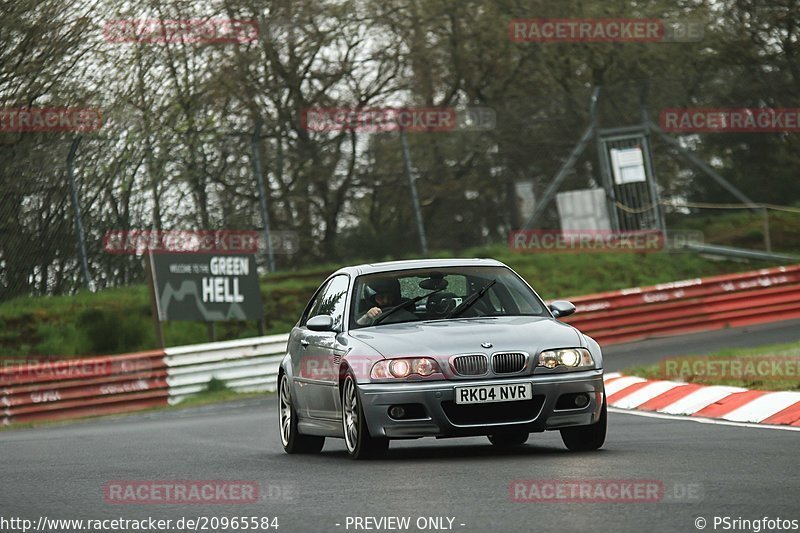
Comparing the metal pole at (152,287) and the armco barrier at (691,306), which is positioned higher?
the metal pole at (152,287)

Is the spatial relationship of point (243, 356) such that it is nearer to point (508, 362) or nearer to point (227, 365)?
point (227, 365)

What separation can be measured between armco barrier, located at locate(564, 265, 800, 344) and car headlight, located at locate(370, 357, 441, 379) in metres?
14.5

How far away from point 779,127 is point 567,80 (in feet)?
15.0

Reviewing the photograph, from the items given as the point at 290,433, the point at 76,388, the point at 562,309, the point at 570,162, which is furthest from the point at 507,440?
the point at 570,162

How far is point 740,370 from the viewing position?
50.0 ft

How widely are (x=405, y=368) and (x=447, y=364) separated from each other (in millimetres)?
279

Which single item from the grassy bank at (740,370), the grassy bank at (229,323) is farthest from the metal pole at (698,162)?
the grassy bank at (740,370)

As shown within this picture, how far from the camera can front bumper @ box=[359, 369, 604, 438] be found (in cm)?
991

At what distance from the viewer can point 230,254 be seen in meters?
24.9

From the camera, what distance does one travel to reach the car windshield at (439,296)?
11008 millimetres

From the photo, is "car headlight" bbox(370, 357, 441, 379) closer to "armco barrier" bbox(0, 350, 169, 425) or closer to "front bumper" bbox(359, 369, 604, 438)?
"front bumper" bbox(359, 369, 604, 438)

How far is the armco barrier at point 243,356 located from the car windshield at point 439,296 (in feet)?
38.0

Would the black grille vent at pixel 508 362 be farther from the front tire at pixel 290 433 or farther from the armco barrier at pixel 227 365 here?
the armco barrier at pixel 227 365

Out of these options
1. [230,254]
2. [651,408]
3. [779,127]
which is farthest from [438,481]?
[779,127]
